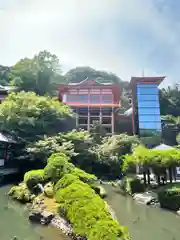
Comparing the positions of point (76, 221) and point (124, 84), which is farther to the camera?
point (124, 84)

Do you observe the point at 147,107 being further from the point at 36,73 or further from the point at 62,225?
the point at 62,225

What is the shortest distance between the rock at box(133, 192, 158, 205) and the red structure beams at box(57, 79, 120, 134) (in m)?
18.1

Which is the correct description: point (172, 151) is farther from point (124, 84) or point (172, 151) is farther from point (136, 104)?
point (124, 84)

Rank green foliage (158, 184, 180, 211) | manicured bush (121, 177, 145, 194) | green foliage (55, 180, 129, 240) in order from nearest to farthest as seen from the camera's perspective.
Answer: green foliage (55, 180, 129, 240), green foliage (158, 184, 180, 211), manicured bush (121, 177, 145, 194)

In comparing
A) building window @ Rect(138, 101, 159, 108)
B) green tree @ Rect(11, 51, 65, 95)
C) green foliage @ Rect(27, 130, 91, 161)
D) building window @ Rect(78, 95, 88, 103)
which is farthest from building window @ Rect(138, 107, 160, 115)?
green tree @ Rect(11, 51, 65, 95)

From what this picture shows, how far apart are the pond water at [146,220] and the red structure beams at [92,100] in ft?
63.7

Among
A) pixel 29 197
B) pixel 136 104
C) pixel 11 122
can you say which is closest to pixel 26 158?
pixel 11 122

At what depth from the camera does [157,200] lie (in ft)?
42.3

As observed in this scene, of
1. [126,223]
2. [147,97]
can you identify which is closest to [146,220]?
[126,223]

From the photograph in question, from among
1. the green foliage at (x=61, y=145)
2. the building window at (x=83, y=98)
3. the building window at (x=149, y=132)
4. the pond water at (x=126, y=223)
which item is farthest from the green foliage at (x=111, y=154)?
the pond water at (x=126, y=223)

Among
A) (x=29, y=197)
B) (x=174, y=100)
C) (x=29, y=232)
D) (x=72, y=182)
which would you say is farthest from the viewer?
(x=174, y=100)

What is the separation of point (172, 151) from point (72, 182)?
7636 mm

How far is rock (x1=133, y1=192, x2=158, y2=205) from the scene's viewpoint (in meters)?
12.9

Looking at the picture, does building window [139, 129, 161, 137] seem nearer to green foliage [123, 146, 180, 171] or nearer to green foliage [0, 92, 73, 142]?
green foliage [0, 92, 73, 142]
